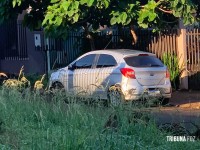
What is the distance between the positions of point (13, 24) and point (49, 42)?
3717mm

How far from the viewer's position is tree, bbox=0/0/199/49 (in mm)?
14914

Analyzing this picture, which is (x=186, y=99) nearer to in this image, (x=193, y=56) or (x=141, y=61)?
(x=141, y=61)

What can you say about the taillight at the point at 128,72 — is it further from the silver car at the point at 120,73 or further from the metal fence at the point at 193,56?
the metal fence at the point at 193,56

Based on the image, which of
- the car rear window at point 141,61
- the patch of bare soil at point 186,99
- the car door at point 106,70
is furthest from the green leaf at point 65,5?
the patch of bare soil at point 186,99

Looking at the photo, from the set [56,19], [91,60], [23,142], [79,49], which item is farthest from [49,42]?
[23,142]

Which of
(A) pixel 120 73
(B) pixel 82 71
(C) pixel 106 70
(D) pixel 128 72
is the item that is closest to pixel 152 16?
(D) pixel 128 72

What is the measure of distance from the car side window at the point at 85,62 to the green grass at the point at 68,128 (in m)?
7.08

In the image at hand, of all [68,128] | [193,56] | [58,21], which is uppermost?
[58,21]

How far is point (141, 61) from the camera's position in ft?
57.0

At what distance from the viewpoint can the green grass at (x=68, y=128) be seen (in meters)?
7.48

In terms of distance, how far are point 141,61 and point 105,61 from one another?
1033 millimetres

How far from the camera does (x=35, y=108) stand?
10320mm

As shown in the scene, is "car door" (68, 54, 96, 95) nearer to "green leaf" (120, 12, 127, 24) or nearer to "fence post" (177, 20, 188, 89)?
"green leaf" (120, 12, 127, 24)

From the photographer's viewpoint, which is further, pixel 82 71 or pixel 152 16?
pixel 82 71
